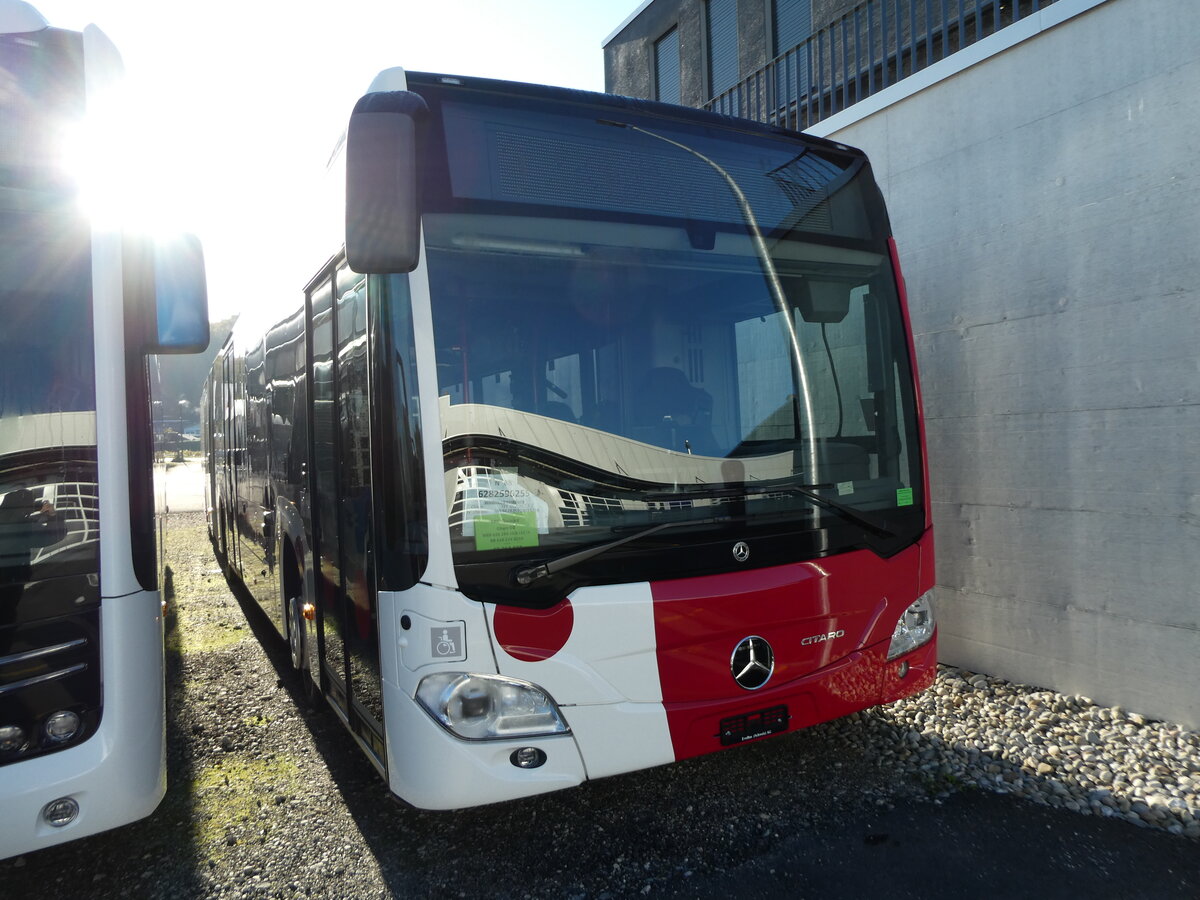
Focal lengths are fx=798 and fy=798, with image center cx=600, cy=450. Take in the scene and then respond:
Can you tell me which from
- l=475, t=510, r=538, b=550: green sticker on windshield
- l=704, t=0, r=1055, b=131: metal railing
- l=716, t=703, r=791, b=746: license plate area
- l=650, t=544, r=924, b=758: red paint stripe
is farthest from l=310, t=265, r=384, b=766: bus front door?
l=704, t=0, r=1055, b=131: metal railing

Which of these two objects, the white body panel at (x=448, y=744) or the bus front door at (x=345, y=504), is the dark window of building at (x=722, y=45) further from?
the white body panel at (x=448, y=744)

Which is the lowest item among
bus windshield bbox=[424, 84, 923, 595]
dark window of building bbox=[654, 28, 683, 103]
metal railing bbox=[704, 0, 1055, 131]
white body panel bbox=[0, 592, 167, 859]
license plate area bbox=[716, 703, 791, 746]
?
license plate area bbox=[716, 703, 791, 746]

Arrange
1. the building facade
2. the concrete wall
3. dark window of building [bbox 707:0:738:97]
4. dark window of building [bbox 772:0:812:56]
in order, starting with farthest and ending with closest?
dark window of building [bbox 707:0:738:97], dark window of building [bbox 772:0:812:56], the building facade, the concrete wall

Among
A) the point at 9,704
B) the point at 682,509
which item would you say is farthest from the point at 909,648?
the point at 9,704

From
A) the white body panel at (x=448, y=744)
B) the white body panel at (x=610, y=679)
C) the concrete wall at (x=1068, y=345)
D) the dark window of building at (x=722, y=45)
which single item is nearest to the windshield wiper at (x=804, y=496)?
the white body panel at (x=610, y=679)

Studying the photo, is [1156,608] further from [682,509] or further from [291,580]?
[291,580]

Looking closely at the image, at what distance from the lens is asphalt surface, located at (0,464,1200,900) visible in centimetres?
303

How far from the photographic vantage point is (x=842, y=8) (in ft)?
32.3

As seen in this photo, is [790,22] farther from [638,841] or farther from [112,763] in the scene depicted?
[112,763]

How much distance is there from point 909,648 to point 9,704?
350 cm

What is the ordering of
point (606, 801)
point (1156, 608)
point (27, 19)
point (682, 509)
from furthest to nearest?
point (1156, 608) → point (606, 801) → point (682, 509) → point (27, 19)

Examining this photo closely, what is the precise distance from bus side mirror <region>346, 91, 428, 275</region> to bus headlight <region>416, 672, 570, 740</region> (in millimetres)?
1453

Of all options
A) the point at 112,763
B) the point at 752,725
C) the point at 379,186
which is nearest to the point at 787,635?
the point at 752,725

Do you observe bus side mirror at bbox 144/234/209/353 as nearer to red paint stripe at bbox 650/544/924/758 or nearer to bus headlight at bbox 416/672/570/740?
bus headlight at bbox 416/672/570/740
